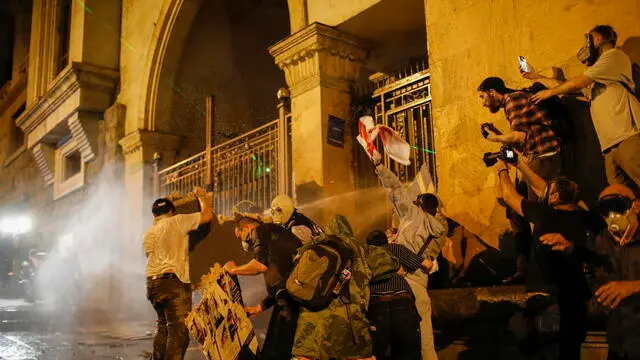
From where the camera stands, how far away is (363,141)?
5172 millimetres

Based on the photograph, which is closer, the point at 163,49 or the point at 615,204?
the point at 615,204

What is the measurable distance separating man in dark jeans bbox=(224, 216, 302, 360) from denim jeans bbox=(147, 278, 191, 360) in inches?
36.9

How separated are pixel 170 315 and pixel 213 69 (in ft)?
31.0

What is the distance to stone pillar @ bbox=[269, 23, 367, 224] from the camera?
796 cm

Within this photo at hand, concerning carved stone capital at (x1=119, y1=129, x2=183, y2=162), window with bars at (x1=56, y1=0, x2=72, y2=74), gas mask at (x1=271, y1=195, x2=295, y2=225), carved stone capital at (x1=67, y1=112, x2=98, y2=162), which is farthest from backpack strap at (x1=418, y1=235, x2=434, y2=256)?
window with bars at (x1=56, y1=0, x2=72, y2=74)

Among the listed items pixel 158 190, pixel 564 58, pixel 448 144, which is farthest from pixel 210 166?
pixel 564 58

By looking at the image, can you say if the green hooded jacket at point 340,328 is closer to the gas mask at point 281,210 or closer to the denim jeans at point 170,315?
the gas mask at point 281,210

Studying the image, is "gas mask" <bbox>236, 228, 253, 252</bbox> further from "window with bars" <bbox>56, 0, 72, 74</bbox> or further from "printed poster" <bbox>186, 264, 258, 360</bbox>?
"window with bars" <bbox>56, 0, 72, 74</bbox>

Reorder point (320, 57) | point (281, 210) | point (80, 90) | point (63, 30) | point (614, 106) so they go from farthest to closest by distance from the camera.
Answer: point (63, 30), point (80, 90), point (320, 57), point (281, 210), point (614, 106)

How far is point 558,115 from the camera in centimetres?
500

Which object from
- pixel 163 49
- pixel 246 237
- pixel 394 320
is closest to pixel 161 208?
pixel 246 237

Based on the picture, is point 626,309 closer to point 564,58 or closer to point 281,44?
point 564,58

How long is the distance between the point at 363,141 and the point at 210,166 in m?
5.61

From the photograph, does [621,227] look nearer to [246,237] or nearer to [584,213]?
[584,213]
